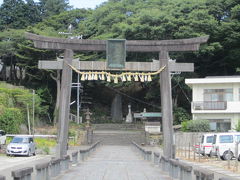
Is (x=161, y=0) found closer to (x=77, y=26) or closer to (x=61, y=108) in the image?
(x=77, y=26)

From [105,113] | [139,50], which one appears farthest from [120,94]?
[139,50]

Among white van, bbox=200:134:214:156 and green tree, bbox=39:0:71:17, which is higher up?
green tree, bbox=39:0:71:17

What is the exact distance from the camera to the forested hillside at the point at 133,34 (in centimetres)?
4681

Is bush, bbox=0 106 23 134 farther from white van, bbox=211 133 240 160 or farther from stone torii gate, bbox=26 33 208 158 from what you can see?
white van, bbox=211 133 240 160

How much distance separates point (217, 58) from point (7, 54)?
2709 centimetres

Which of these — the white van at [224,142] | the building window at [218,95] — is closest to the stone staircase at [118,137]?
the building window at [218,95]

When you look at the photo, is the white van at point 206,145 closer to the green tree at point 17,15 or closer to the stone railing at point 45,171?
the stone railing at point 45,171

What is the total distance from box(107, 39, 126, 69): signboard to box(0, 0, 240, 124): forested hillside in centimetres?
2492

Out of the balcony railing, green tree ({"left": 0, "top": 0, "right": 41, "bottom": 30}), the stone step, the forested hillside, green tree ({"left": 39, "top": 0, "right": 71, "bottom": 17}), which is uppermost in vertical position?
green tree ({"left": 39, "top": 0, "right": 71, "bottom": 17})

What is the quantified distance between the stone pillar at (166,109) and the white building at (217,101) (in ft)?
72.0

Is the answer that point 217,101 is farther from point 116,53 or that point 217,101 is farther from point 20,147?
point 116,53

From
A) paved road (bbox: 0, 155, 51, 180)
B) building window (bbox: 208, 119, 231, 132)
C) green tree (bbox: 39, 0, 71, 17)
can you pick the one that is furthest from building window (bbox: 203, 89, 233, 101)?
green tree (bbox: 39, 0, 71, 17)

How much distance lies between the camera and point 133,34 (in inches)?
1892

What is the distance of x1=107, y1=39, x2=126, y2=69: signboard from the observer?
849 inches
